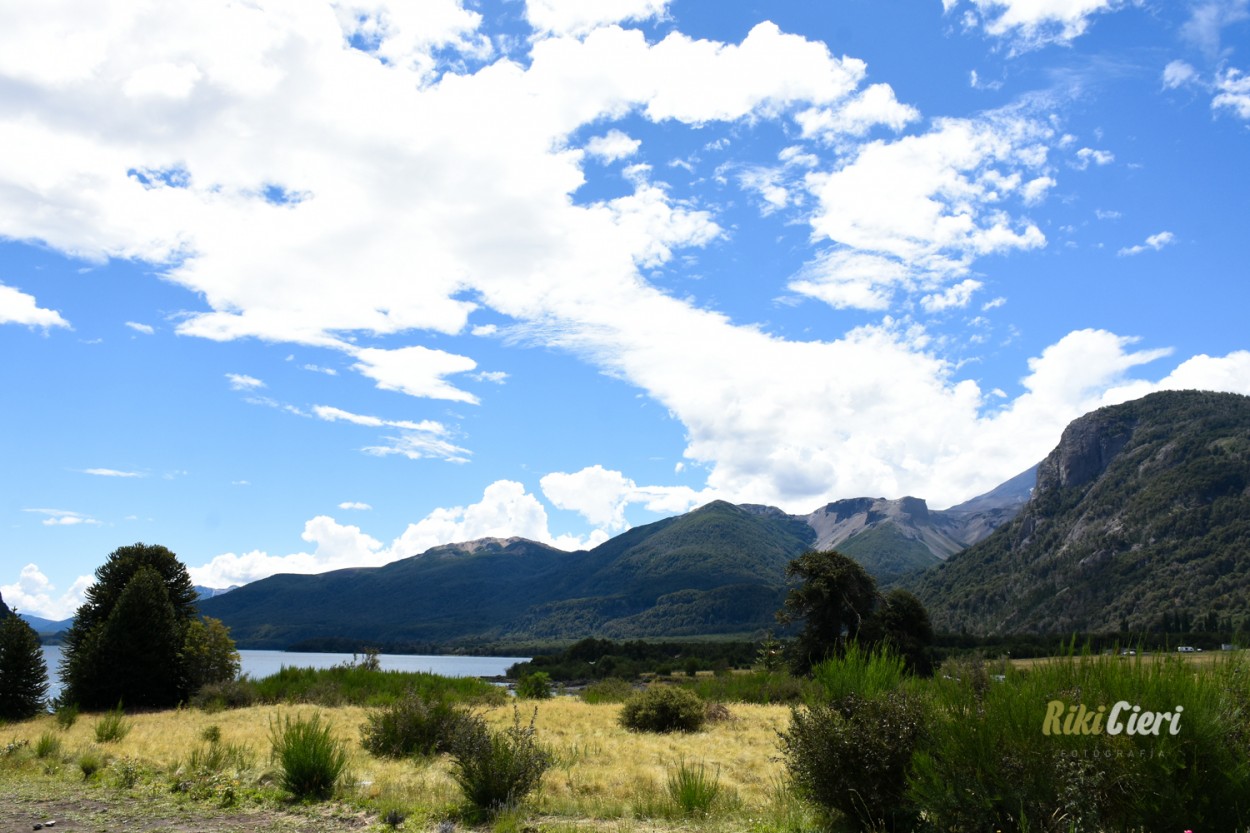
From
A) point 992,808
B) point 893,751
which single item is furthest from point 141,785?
point 992,808

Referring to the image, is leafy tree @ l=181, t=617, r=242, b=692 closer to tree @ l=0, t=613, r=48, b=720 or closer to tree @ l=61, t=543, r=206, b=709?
tree @ l=61, t=543, r=206, b=709

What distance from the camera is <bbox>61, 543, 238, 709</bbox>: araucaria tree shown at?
2589cm

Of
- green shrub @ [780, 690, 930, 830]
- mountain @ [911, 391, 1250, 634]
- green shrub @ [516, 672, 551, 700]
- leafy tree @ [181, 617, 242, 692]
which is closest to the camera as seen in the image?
green shrub @ [780, 690, 930, 830]

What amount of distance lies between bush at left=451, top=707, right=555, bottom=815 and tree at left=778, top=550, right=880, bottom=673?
27668 mm

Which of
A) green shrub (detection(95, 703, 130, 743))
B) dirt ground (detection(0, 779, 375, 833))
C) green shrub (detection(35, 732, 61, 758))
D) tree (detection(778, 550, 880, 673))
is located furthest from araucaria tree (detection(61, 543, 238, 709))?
tree (detection(778, 550, 880, 673))

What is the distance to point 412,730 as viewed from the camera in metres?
14.9

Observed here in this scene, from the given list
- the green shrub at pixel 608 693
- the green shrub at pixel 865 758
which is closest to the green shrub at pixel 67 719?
the green shrub at pixel 608 693

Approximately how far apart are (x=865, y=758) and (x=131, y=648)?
89.0 feet

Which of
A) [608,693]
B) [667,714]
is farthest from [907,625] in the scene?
[667,714]

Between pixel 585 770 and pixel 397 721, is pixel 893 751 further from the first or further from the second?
pixel 397 721

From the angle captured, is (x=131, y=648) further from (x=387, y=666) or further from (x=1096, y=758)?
(x=387, y=666)

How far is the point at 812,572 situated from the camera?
119ft

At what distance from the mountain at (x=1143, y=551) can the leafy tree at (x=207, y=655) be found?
110074 mm

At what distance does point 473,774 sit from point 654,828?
2.56 m
